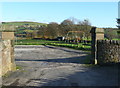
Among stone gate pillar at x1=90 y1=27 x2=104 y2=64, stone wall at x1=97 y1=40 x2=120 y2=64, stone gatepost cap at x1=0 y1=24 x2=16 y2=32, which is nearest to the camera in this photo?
stone gatepost cap at x1=0 y1=24 x2=16 y2=32

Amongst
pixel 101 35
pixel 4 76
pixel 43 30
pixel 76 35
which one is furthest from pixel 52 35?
pixel 4 76

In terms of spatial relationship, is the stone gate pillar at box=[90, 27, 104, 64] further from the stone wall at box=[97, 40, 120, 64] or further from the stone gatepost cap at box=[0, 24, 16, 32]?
the stone gatepost cap at box=[0, 24, 16, 32]

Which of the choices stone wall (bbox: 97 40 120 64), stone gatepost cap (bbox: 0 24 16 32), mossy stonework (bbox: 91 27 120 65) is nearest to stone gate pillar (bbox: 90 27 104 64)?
mossy stonework (bbox: 91 27 120 65)

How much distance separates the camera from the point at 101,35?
40.4 ft

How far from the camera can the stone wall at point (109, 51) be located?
1177 cm

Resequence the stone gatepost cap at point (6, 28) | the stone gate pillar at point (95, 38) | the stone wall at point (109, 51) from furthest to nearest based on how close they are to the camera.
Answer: the stone gate pillar at point (95, 38), the stone wall at point (109, 51), the stone gatepost cap at point (6, 28)

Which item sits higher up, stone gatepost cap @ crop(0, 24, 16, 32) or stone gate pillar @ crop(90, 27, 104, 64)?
stone gatepost cap @ crop(0, 24, 16, 32)

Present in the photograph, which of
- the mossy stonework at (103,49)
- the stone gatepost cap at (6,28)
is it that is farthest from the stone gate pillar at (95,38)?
the stone gatepost cap at (6,28)

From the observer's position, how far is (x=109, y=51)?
11852 mm

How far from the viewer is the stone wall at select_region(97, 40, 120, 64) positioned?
→ 1177 cm

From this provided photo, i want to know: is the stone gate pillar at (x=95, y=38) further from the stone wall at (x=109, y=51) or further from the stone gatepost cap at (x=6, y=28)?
the stone gatepost cap at (x=6, y=28)

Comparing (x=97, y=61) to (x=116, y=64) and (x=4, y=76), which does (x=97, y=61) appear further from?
(x=4, y=76)

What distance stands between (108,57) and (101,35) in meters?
1.51

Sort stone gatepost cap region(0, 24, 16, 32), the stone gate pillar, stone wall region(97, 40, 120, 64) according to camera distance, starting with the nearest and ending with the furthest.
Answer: stone gatepost cap region(0, 24, 16, 32) < stone wall region(97, 40, 120, 64) < the stone gate pillar
